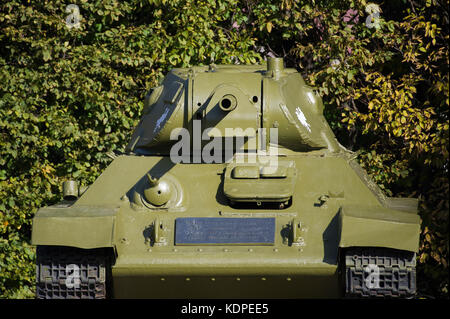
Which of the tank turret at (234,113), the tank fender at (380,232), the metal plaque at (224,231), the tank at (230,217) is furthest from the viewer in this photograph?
the tank turret at (234,113)

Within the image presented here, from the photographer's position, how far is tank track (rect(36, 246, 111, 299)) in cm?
974

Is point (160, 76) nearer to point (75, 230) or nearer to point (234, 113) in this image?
point (234, 113)

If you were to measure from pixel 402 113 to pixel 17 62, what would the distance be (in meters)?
5.89

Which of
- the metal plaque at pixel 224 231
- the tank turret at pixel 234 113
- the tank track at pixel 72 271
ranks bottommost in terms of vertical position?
the tank track at pixel 72 271

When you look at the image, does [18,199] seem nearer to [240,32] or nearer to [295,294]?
[240,32]

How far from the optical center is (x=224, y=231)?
9781mm

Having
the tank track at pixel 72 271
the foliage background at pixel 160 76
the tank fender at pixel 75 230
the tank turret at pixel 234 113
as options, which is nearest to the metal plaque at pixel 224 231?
the tank fender at pixel 75 230

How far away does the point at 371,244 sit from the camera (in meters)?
9.30

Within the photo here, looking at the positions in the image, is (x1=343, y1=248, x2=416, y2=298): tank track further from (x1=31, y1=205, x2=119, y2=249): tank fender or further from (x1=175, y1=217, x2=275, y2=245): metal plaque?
(x1=31, y1=205, x2=119, y2=249): tank fender

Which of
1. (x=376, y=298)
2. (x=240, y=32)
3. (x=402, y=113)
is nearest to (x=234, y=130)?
(x=376, y=298)

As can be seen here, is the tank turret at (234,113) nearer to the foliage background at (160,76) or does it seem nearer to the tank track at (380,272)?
the tank track at (380,272)

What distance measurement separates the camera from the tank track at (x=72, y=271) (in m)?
9.74

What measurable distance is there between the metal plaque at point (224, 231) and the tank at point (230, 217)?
1 cm

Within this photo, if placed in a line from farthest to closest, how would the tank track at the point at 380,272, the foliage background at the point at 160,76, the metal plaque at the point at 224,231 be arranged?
the foliage background at the point at 160,76 → the metal plaque at the point at 224,231 → the tank track at the point at 380,272
